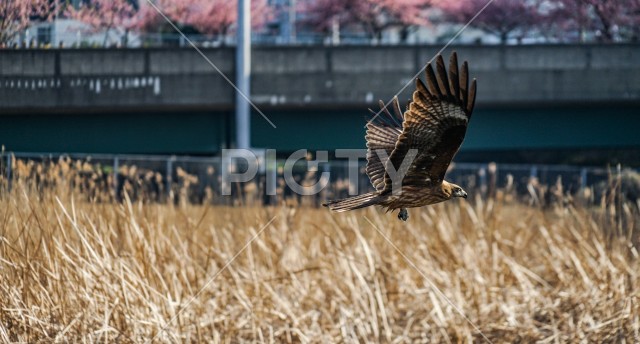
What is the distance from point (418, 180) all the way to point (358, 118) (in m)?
18.2

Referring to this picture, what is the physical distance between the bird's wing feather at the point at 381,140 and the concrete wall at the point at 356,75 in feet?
52.2

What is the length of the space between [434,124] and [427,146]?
0.52 feet

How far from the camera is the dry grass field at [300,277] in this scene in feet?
32.5

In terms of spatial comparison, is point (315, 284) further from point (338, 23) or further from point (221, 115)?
point (338, 23)

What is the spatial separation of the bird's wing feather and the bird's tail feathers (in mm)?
154

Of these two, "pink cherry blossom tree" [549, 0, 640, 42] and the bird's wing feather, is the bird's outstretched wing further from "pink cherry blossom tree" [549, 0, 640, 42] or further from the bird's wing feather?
"pink cherry blossom tree" [549, 0, 640, 42]

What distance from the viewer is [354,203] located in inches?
166

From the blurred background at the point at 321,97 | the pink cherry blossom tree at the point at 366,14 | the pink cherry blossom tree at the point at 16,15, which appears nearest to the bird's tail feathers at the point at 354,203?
the pink cherry blossom tree at the point at 16,15

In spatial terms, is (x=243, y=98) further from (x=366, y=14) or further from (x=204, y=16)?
(x=366, y=14)

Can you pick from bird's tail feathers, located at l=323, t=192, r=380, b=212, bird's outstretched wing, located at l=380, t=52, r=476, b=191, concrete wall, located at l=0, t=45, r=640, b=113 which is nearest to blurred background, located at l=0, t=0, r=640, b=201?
concrete wall, located at l=0, t=45, r=640, b=113

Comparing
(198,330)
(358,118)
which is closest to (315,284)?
(198,330)

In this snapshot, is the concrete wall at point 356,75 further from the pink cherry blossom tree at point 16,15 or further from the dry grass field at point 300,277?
the pink cherry blossom tree at point 16,15

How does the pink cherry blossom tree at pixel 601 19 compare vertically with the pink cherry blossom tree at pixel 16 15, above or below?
above

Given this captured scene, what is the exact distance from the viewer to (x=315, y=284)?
12680 millimetres
